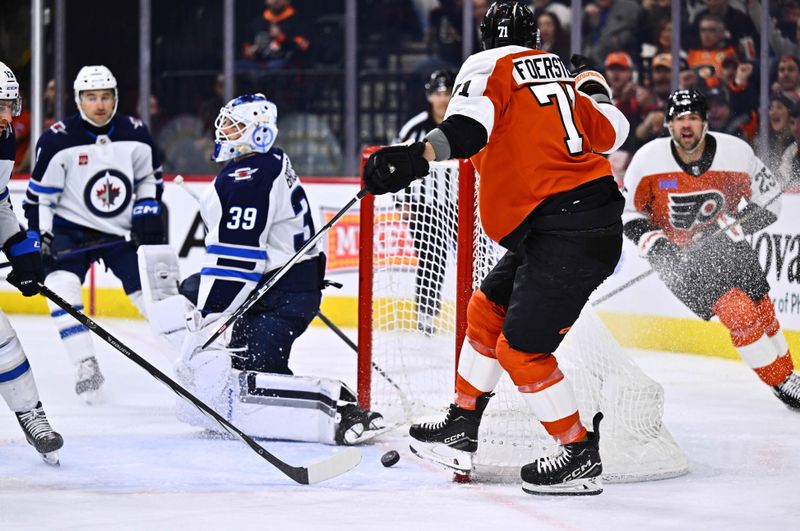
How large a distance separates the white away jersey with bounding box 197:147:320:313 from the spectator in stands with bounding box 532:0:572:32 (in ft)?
11.8

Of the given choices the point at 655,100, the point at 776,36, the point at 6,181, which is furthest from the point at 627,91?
the point at 6,181

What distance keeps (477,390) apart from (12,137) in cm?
136

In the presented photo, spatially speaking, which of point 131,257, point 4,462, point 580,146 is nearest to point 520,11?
point 580,146

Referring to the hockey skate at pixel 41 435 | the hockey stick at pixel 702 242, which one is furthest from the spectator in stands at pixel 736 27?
the hockey skate at pixel 41 435

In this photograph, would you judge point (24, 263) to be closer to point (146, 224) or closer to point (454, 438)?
point (454, 438)

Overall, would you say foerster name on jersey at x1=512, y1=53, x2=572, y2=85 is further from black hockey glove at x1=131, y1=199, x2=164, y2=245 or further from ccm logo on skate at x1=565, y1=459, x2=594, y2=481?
black hockey glove at x1=131, y1=199, x2=164, y2=245

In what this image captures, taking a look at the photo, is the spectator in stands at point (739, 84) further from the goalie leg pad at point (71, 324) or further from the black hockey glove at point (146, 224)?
the goalie leg pad at point (71, 324)

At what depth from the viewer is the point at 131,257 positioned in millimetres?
4969

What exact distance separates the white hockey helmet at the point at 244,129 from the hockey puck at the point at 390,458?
994mm

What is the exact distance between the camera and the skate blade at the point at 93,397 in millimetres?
4660

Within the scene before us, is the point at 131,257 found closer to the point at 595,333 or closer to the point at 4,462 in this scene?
the point at 4,462

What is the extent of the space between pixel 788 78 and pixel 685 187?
161 cm

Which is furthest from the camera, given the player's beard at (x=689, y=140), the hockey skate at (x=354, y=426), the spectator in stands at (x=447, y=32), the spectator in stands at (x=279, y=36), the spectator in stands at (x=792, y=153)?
the spectator in stands at (x=279, y=36)

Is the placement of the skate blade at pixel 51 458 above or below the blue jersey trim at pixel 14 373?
below
